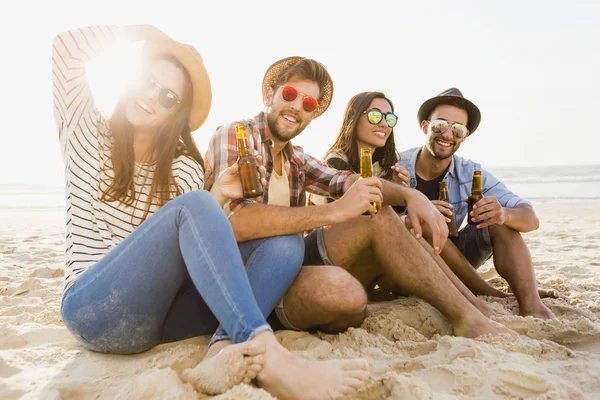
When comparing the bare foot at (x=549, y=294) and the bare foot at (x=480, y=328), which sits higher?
the bare foot at (x=480, y=328)

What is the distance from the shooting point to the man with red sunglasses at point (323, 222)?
261cm

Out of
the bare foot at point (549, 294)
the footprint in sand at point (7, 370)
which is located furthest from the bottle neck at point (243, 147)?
the bare foot at point (549, 294)

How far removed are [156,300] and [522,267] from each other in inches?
106

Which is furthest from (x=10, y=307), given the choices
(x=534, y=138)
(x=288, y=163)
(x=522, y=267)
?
(x=534, y=138)

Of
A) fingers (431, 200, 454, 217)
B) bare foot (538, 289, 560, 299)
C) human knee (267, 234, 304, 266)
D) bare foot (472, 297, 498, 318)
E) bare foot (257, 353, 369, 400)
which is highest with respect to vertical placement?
fingers (431, 200, 454, 217)

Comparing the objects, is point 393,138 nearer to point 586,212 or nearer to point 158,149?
point 158,149

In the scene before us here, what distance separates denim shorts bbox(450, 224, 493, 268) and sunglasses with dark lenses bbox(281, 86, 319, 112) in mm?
1844

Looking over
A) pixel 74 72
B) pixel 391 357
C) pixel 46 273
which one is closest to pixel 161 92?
pixel 74 72

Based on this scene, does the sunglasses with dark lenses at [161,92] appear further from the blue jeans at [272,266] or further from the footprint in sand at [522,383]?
the footprint in sand at [522,383]

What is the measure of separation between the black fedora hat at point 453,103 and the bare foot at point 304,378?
3.21 m

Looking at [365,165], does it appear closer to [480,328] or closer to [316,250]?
[316,250]

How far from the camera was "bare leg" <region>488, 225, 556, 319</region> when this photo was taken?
128 inches

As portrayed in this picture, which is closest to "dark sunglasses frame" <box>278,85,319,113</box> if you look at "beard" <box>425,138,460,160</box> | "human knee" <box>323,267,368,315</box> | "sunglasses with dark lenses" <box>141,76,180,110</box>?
"sunglasses with dark lenses" <box>141,76,180,110</box>

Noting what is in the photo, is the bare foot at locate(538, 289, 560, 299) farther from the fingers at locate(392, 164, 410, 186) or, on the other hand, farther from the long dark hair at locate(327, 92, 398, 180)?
the long dark hair at locate(327, 92, 398, 180)
